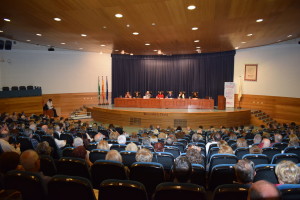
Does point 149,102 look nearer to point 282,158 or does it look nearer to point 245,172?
point 282,158

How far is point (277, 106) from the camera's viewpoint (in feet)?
50.9

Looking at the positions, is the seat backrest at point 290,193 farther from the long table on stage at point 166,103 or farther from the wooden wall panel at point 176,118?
the long table on stage at point 166,103

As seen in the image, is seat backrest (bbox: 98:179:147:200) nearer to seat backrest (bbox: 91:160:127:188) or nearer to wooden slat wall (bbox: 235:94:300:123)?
seat backrest (bbox: 91:160:127:188)

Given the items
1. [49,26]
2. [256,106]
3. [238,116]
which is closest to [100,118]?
[49,26]

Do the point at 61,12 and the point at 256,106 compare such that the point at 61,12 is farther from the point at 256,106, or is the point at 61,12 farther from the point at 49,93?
the point at 256,106

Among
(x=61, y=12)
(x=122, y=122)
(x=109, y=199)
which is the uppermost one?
(x=61, y=12)

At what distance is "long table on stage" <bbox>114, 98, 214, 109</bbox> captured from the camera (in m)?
16.5

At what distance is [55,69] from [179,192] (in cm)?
1802

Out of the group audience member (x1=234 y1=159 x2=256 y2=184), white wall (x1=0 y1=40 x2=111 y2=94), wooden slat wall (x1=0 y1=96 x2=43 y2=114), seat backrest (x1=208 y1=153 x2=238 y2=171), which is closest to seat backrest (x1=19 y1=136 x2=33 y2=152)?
seat backrest (x1=208 y1=153 x2=238 y2=171)

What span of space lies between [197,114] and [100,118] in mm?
6938

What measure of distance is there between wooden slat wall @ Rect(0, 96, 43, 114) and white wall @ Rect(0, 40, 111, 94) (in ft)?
5.83

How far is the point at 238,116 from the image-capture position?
50.5 ft

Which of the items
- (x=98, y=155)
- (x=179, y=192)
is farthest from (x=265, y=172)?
(x=98, y=155)

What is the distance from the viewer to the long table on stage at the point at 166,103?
54.1ft
